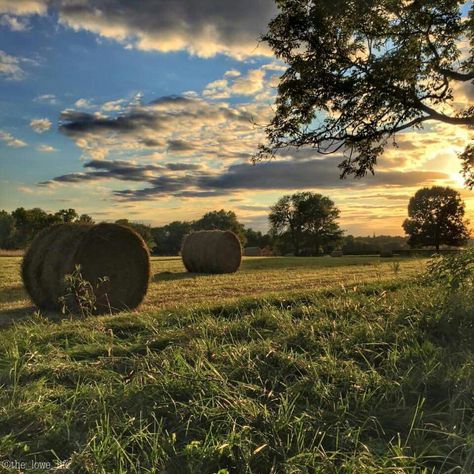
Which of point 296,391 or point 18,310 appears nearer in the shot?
point 296,391

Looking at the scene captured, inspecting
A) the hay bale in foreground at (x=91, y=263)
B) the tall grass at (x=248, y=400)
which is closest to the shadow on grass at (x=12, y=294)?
the hay bale in foreground at (x=91, y=263)

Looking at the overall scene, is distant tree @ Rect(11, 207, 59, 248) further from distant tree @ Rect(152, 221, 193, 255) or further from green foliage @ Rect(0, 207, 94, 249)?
distant tree @ Rect(152, 221, 193, 255)

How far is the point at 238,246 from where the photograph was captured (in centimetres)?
2627

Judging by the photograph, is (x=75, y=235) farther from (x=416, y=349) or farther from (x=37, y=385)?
(x=416, y=349)

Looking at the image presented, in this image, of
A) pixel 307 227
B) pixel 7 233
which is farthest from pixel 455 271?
pixel 7 233

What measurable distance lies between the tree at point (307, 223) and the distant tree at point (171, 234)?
2027 cm

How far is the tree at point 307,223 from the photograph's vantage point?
7975 centimetres

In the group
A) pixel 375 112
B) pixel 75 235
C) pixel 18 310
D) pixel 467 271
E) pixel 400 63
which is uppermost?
pixel 400 63

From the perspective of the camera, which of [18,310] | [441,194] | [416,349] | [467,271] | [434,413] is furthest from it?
[441,194]

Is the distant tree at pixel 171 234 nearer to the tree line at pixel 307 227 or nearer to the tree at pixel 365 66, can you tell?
the tree line at pixel 307 227

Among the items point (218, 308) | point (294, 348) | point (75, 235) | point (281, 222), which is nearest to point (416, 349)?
point (294, 348)

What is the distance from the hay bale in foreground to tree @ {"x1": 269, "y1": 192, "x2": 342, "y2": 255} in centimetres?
6729

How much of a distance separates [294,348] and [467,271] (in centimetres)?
320

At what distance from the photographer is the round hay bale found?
25.3 metres
